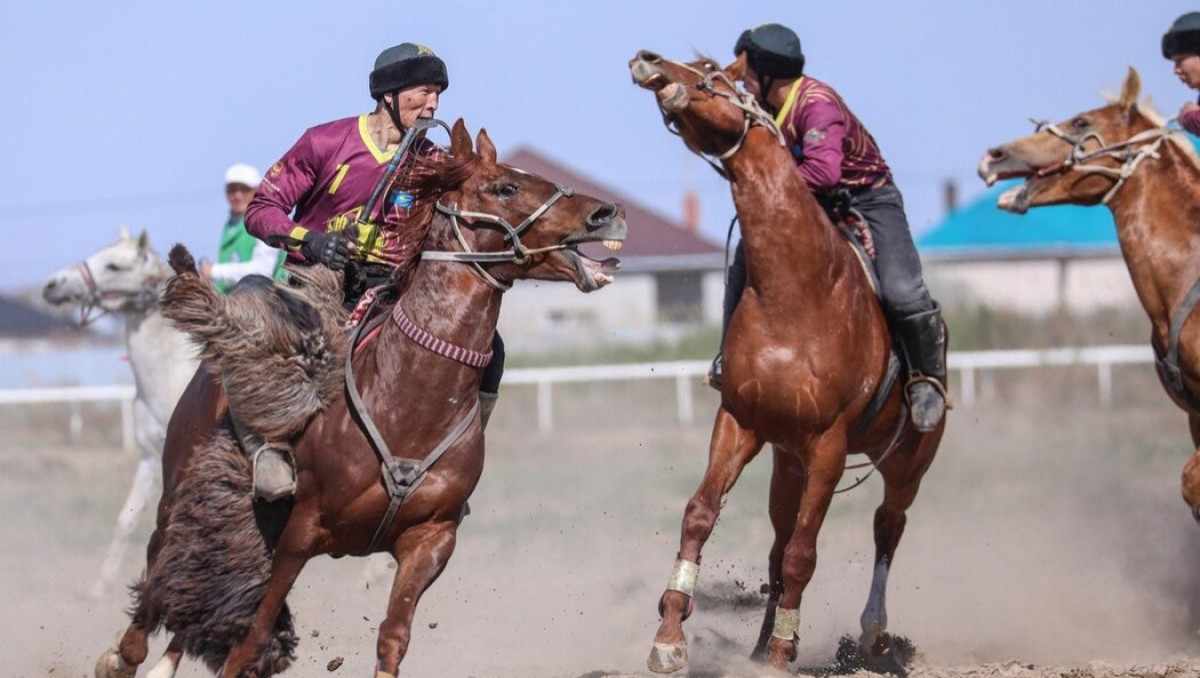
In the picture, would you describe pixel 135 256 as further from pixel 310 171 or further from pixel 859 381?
pixel 859 381

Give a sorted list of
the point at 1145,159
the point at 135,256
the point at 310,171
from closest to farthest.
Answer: the point at 310,171, the point at 1145,159, the point at 135,256

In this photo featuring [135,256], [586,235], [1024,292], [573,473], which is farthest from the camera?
[1024,292]

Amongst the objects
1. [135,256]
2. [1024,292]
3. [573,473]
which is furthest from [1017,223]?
[135,256]

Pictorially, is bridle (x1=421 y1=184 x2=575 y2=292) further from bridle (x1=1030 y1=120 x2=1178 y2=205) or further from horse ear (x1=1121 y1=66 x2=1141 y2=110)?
horse ear (x1=1121 y1=66 x2=1141 y2=110)

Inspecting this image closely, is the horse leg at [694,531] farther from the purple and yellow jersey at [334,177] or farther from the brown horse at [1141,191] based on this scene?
the brown horse at [1141,191]

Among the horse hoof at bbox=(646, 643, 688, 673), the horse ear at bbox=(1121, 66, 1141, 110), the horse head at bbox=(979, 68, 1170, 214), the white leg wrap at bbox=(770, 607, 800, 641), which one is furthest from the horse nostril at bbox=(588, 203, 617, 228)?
the horse ear at bbox=(1121, 66, 1141, 110)

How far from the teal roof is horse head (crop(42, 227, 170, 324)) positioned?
894 inches

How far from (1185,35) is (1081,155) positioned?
2.52ft

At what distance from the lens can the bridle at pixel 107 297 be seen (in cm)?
1028

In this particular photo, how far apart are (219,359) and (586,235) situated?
132cm

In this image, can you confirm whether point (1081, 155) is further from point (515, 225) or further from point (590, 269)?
point (515, 225)

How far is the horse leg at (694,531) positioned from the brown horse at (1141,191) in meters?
1.70

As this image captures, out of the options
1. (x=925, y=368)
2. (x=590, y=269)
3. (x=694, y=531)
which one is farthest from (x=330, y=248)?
(x=925, y=368)

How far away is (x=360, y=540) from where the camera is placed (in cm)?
552
